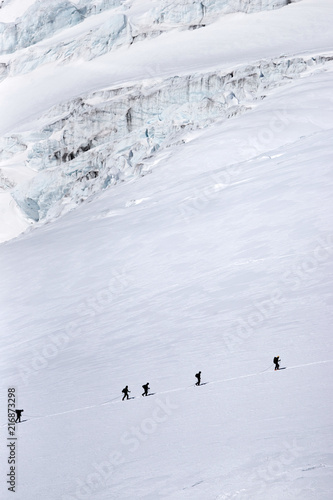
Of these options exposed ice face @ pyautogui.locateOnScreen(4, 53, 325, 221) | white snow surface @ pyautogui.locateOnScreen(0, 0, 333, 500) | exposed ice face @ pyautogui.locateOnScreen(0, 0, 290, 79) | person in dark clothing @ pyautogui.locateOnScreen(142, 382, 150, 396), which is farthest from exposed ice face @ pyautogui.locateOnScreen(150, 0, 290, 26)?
person in dark clothing @ pyautogui.locateOnScreen(142, 382, 150, 396)

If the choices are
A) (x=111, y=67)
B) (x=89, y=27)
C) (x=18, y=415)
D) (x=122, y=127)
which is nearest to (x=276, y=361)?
(x=18, y=415)

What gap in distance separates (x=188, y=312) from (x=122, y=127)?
4894cm

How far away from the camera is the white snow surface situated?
11453 mm

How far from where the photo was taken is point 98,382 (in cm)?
1764

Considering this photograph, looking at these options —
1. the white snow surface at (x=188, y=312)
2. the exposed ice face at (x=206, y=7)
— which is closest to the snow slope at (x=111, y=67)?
the exposed ice face at (x=206, y=7)

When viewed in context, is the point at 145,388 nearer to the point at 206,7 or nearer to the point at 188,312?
the point at 188,312

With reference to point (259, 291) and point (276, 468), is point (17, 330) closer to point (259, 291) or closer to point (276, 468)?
point (259, 291)

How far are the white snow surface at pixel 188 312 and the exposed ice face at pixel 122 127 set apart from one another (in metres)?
0.36

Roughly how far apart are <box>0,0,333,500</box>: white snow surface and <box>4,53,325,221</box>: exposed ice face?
0.36 m

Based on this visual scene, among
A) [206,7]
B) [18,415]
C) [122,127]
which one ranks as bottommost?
[18,415]

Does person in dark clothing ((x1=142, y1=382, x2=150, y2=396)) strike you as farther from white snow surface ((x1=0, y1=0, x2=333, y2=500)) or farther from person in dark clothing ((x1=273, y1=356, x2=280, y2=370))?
person in dark clothing ((x1=273, y1=356, x2=280, y2=370))

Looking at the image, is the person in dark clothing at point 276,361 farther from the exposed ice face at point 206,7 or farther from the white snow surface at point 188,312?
the exposed ice face at point 206,7

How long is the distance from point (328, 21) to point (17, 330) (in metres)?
73.6

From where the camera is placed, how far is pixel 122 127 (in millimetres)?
67812
